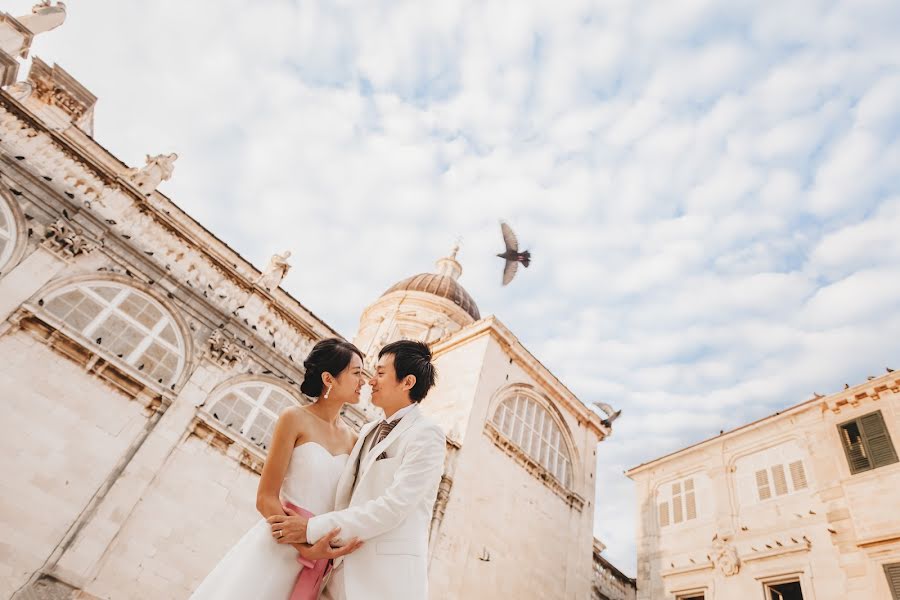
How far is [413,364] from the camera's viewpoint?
146 inches

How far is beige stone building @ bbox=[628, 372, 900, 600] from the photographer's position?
14578mm

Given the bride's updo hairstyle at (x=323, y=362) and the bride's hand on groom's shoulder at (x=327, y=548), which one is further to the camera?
the bride's updo hairstyle at (x=323, y=362)

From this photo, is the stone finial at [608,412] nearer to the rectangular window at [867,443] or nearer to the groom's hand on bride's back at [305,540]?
the rectangular window at [867,443]

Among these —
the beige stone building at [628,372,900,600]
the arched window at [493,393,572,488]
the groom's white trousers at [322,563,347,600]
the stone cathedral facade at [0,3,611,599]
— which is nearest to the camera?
the groom's white trousers at [322,563,347,600]

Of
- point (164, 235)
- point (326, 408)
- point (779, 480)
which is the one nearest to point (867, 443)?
point (779, 480)

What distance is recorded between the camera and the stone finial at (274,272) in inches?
593

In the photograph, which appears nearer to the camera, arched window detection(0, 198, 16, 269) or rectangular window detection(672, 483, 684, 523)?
arched window detection(0, 198, 16, 269)

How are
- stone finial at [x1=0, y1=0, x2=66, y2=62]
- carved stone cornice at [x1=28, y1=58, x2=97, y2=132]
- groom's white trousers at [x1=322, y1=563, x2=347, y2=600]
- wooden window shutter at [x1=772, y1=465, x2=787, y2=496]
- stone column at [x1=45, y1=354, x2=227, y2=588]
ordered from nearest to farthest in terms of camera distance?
groom's white trousers at [x1=322, y1=563, x2=347, y2=600] → stone column at [x1=45, y1=354, x2=227, y2=588] → stone finial at [x1=0, y1=0, x2=66, y2=62] → carved stone cornice at [x1=28, y1=58, x2=97, y2=132] → wooden window shutter at [x1=772, y1=465, x2=787, y2=496]

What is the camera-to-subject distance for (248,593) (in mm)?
2666

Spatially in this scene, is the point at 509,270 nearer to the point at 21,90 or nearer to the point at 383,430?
the point at 21,90

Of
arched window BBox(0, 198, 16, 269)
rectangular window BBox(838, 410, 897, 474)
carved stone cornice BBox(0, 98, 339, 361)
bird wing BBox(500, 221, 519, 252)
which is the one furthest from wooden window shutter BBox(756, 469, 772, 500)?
arched window BBox(0, 198, 16, 269)

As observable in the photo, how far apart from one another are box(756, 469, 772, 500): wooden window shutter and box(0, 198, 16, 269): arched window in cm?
2259

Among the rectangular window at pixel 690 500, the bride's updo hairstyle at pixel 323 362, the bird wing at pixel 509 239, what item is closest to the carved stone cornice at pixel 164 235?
the bird wing at pixel 509 239

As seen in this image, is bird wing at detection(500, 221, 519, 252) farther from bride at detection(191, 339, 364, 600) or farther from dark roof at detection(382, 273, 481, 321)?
bride at detection(191, 339, 364, 600)
